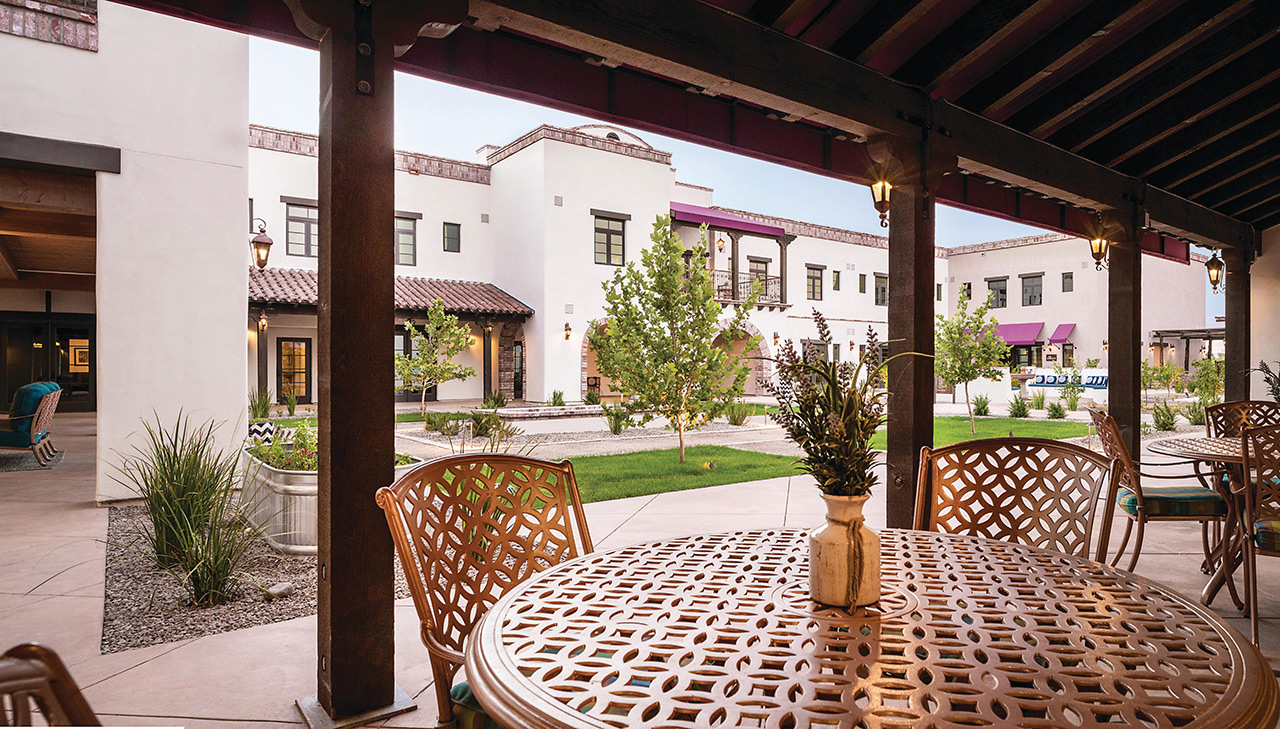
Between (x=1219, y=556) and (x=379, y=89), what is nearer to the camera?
(x=379, y=89)

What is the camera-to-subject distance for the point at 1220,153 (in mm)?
5496

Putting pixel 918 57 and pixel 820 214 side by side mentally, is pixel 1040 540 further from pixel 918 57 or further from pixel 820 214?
pixel 820 214

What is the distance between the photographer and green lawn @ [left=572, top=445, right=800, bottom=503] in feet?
22.1

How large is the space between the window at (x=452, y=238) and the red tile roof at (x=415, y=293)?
0.92m

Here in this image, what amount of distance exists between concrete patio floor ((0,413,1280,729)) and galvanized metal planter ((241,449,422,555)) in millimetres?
955

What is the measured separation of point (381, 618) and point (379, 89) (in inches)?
73.7

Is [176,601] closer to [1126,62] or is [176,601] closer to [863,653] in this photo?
[863,653]

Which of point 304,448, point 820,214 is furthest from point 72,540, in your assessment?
point 820,214

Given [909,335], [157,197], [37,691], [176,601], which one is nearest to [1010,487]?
[909,335]

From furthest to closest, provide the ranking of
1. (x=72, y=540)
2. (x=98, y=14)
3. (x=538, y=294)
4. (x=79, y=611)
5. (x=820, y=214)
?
(x=820, y=214) < (x=538, y=294) < (x=98, y=14) < (x=72, y=540) < (x=79, y=611)

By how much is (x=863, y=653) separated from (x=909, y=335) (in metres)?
3.00

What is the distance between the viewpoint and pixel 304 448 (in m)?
4.76

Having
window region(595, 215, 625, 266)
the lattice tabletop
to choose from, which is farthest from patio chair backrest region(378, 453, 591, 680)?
window region(595, 215, 625, 266)

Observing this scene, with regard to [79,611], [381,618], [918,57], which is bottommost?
[79,611]
